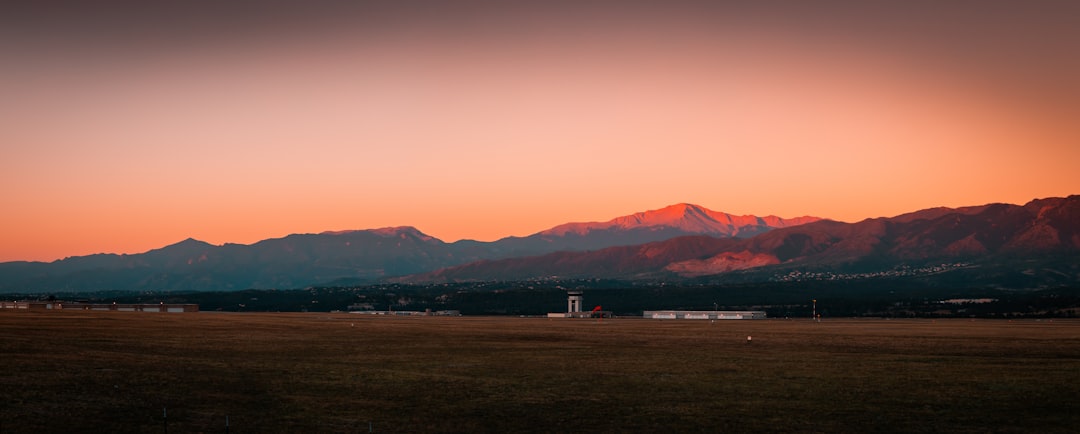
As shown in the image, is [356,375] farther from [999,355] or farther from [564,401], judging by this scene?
[999,355]

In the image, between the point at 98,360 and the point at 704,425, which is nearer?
the point at 704,425

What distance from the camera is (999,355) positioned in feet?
311

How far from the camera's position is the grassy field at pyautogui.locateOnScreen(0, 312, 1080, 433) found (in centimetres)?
4975

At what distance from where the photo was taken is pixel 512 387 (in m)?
63.9

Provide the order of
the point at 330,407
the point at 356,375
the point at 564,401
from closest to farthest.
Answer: the point at 330,407 < the point at 564,401 < the point at 356,375

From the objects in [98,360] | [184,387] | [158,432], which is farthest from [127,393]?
[98,360]

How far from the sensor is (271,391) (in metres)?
59.0

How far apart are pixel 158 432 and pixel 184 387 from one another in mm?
13554

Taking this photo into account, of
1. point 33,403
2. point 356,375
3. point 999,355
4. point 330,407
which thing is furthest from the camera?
point 999,355

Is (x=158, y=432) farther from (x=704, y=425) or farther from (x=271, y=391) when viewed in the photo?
(x=704, y=425)

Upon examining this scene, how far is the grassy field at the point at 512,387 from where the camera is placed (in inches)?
1959

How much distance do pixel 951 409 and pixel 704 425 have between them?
14790 mm

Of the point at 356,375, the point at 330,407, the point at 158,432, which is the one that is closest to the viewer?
the point at 158,432

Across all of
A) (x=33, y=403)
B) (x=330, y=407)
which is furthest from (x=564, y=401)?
(x=33, y=403)
